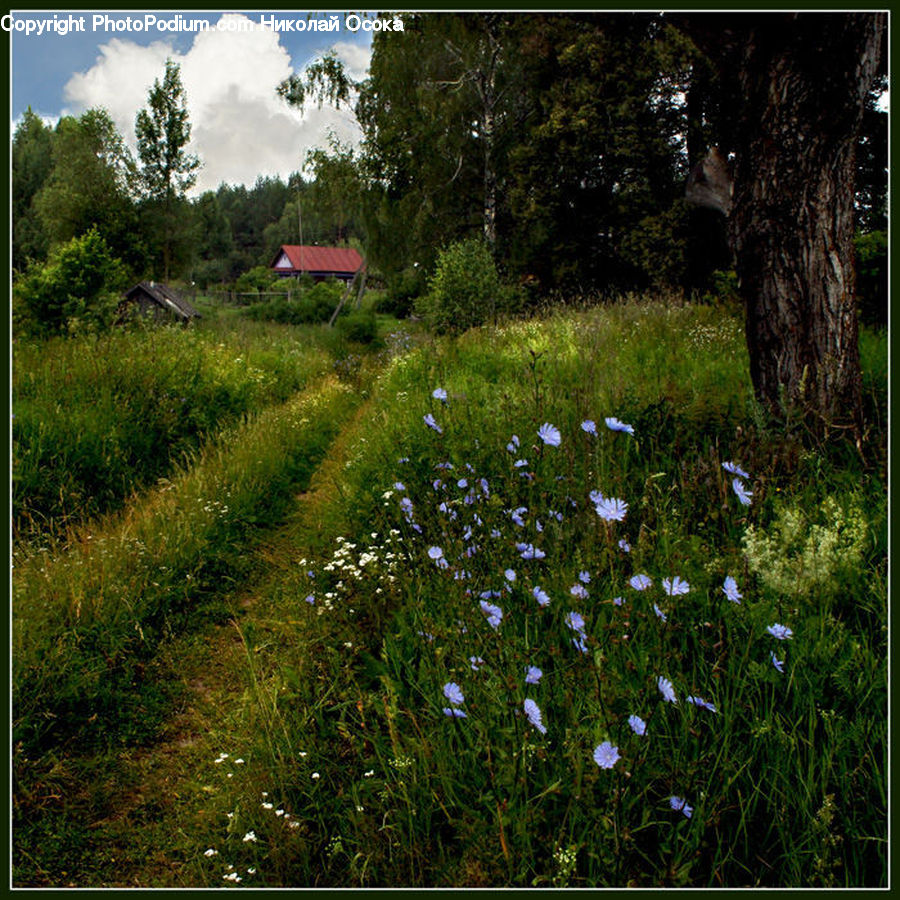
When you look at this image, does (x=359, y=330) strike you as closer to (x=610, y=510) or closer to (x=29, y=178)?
(x=610, y=510)

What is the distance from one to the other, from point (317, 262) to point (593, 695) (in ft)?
269

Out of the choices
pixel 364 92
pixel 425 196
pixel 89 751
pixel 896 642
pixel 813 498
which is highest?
pixel 364 92

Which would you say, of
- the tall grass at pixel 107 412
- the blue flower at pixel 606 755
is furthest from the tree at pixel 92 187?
the blue flower at pixel 606 755

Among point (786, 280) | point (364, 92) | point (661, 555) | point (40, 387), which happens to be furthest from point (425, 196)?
point (661, 555)

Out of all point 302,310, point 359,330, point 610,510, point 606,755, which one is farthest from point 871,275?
point 302,310

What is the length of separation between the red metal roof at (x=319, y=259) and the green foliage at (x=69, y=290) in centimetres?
6665

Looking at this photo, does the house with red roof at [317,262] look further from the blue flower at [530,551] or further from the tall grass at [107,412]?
the blue flower at [530,551]

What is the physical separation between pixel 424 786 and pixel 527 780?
1.35 ft

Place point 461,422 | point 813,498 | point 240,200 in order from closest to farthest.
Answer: point 813,498 < point 461,422 < point 240,200

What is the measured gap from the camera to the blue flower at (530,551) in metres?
2.11

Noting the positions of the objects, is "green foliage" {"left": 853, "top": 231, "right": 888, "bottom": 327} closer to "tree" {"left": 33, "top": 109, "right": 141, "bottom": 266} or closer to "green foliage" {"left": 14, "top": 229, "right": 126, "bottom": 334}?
"green foliage" {"left": 14, "top": 229, "right": 126, "bottom": 334}

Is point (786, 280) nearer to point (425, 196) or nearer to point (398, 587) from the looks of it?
point (398, 587)

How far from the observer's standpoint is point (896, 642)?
6.08ft

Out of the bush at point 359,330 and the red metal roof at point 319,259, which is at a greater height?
the red metal roof at point 319,259
